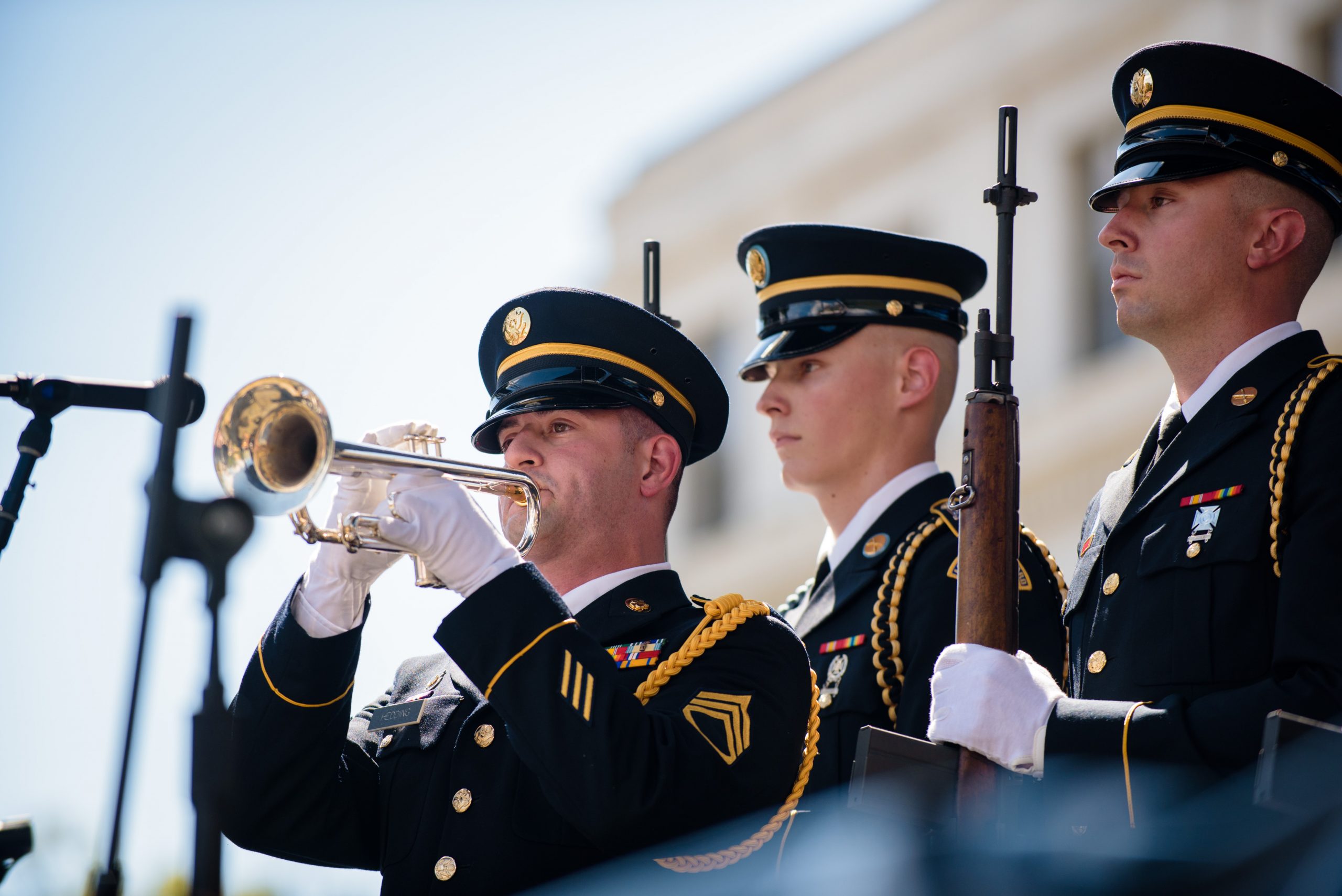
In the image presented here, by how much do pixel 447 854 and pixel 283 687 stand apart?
0.58 m

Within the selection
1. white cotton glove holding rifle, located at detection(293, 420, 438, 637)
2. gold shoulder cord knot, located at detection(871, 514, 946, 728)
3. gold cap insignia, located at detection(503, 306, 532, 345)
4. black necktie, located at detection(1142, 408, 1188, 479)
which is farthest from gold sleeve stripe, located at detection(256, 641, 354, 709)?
black necktie, located at detection(1142, 408, 1188, 479)

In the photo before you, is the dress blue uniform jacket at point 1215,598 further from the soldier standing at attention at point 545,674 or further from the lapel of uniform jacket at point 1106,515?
the soldier standing at attention at point 545,674

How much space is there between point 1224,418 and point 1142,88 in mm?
990

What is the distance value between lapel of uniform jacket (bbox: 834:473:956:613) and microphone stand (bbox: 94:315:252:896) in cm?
284

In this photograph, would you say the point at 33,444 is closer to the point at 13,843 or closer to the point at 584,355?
the point at 13,843

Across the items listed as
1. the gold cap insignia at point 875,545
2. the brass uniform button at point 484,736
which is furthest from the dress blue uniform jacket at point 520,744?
the gold cap insignia at point 875,545

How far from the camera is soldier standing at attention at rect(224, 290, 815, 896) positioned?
429cm

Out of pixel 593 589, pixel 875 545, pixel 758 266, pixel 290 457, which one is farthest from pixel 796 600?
pixel 290 457

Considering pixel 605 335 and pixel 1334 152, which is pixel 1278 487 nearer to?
pixel 1334 152

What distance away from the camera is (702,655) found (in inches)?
188

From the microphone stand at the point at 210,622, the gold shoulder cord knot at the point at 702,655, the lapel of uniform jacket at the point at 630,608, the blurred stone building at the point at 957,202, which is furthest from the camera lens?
the blurred stone building at the point at 957,202

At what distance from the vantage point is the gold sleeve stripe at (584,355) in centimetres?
534

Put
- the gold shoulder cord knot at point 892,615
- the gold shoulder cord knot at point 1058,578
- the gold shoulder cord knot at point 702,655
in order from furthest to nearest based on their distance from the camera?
1. the gold shoulder cord knot at point 892,615
2. the gold shoulder cord knot at point 1058,578
3. the gold shoulder cord knot at point 702,655

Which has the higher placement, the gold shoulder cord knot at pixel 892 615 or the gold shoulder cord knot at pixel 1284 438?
the gold shoulder cord knot at pixel 1284 438
